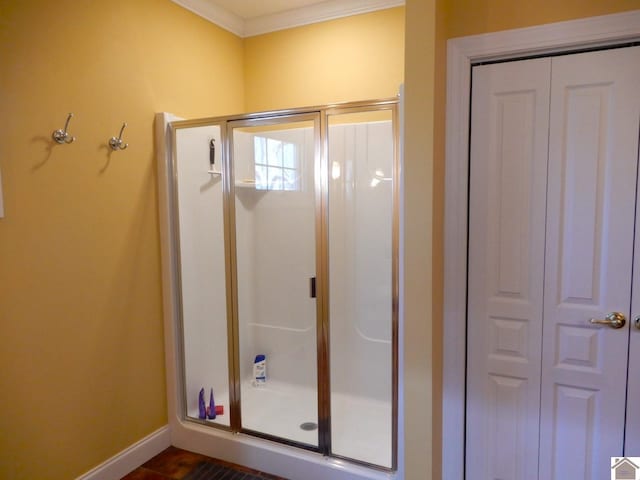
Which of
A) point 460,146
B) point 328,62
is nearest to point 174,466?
point 460,146

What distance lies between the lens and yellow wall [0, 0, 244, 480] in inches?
68.3

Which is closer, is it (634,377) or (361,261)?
(634,377)

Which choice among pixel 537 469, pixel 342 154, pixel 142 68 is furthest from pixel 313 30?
pixel 537 469

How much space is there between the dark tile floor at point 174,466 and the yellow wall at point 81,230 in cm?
17

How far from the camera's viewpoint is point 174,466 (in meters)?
2.32

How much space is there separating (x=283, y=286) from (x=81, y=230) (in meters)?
1.37

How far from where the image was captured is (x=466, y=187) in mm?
1797

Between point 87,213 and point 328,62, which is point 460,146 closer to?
point 328,62

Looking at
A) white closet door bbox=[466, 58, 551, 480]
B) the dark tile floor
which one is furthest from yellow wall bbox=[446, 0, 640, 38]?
the dark tile floor

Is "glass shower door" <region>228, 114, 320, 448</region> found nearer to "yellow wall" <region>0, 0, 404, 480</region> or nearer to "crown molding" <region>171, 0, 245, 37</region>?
"yellow wall" <region>0, 0, 404, 480</region>

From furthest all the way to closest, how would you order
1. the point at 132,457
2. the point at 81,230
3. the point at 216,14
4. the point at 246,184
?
the point at 216,14, the point at 246,184, the point at 132,457, the point at 81,230

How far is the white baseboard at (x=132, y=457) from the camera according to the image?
211cm

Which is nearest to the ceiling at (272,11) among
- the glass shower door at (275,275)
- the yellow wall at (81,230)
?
the yellow wall at (81,230)

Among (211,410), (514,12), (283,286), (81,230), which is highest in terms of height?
(514,12)
